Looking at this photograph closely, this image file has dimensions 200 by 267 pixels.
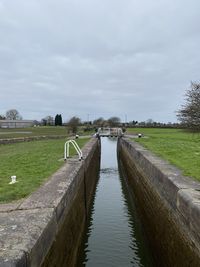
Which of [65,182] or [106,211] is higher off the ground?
[65,182]

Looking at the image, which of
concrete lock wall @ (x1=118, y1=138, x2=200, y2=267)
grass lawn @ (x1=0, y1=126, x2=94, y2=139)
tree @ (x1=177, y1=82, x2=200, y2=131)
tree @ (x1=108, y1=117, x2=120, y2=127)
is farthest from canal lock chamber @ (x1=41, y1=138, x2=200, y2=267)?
tree @ (x1=108, y1=117, x2=120, y2=127)

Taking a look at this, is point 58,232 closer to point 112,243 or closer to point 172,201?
point 172,201

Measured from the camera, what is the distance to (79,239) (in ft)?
25.7

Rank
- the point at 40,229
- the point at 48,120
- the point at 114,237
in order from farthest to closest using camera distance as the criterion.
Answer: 1. the point at 48,120
2. the point at 114,237
3. the point at 40,229

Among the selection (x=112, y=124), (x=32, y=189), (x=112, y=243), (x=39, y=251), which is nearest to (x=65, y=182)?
(x=32, y=189)

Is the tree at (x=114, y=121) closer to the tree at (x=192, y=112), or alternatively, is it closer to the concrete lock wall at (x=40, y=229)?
the tree at (x=192, y=112)

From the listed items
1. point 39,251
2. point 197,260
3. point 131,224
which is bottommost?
point 131,224

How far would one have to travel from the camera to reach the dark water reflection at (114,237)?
7.02 meters

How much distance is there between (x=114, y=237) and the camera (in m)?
8.34

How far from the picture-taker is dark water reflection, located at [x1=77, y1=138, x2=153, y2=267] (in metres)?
7.02

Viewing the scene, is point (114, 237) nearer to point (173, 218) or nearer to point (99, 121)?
point (173, 218)

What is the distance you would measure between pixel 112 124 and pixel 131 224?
82456mm

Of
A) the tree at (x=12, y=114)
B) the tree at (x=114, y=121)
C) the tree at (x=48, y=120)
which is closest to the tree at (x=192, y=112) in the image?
the tree at (x=114, y=121)

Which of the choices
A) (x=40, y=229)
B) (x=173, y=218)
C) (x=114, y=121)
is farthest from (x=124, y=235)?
(x=114, y=121)
